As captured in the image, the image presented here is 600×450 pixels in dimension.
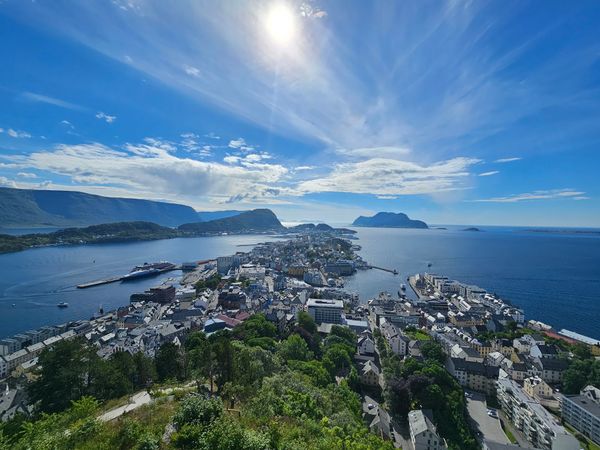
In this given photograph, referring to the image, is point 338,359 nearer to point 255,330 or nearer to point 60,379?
point 255,330

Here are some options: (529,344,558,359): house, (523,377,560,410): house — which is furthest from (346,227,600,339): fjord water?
(523,377,560,410): house

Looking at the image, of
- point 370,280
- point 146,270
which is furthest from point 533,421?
point 146,270

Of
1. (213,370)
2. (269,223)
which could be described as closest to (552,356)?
(213,370)

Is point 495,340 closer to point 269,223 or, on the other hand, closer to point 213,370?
point 213,370

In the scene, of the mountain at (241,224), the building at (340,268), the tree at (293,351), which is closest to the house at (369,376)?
the tree at (293,351)

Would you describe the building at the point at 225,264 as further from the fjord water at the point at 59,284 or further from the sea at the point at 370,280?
the sea at the point at 370,280
